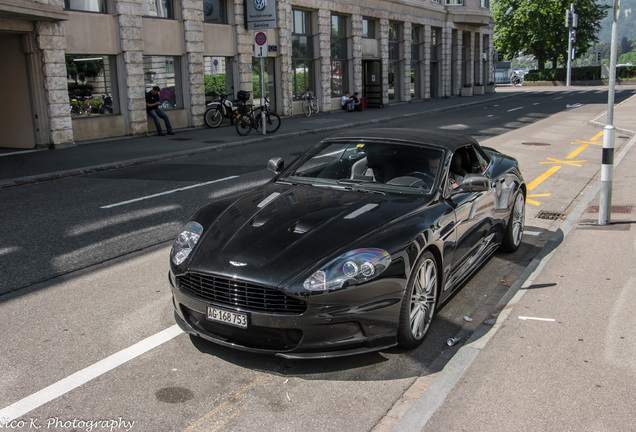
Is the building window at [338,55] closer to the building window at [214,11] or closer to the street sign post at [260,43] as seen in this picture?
the building window at [214,11]

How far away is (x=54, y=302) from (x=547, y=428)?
4339 millimetres

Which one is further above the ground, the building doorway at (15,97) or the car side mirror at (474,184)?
the building doorway at (15,97)

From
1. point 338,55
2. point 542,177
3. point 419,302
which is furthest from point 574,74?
point 419,302

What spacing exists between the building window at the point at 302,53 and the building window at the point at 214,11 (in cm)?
555

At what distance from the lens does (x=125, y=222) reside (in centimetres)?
891

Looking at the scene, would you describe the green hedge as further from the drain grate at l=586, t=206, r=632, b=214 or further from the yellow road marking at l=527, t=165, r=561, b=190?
the drain grate at l=586, t=206, r=632, b=214

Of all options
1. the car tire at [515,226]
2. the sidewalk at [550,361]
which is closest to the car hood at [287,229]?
the sidewalk at [550,361]

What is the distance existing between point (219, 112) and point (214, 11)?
4249mm

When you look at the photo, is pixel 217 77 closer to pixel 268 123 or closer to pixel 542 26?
pixel 268 123

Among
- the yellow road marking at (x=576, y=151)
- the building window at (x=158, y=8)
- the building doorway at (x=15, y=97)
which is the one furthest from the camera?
the building window at (x=158, y=8)

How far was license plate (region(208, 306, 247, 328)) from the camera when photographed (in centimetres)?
411

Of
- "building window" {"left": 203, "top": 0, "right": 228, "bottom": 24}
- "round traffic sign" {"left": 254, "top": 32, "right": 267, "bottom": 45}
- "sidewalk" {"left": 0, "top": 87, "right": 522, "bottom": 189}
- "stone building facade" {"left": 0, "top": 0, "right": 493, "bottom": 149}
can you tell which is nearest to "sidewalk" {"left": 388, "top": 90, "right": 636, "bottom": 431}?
"sidewalk" {"left": 0, "top": 87, "right": 522, "bottom": 189}

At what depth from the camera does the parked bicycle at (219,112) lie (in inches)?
956

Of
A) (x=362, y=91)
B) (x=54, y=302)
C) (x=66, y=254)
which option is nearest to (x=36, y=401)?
(x=54, y=302)
